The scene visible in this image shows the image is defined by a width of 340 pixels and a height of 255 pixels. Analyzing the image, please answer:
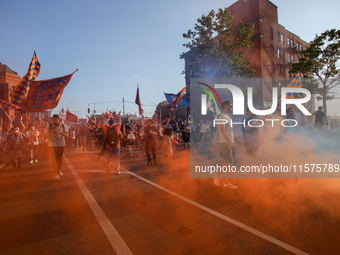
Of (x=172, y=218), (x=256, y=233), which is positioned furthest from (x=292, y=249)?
(x=172, y=218)

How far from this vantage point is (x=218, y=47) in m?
26.0

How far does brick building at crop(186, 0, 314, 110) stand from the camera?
3541cm

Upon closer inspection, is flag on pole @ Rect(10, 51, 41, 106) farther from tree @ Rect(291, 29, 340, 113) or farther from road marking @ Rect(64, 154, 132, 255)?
tree @ Rect(291, 29, 340, 113)

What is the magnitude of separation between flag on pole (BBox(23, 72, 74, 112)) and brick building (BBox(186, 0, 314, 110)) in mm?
24422

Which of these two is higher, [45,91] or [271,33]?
[271,33]

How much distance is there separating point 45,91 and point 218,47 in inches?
807

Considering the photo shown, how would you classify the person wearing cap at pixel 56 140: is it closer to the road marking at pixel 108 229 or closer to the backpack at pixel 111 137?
the backpack at pixel 111 137

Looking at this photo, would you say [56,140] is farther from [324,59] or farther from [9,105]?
[324,59]

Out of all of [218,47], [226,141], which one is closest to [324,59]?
[218,47]

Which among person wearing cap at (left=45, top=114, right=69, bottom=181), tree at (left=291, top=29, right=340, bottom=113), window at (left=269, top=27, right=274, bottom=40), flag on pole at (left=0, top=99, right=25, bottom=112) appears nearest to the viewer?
person wearing cap at (left=45, top=114, right=69, bottom=181)

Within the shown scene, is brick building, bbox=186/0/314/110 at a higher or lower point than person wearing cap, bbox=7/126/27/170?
higher

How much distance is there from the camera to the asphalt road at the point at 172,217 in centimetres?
293

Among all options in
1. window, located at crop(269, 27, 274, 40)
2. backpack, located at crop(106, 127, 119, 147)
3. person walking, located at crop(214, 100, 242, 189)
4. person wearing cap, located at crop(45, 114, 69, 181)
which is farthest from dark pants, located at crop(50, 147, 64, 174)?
window, located at crop(269, 27, 274, 40)

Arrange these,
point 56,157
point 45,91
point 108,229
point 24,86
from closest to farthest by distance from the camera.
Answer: point 108,229, point 56,157, point 45,91, point 24,86
